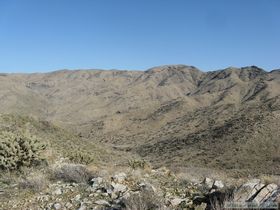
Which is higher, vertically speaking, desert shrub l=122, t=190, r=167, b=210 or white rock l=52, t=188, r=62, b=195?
desert shrub l=122, t=190, r=167, b=210

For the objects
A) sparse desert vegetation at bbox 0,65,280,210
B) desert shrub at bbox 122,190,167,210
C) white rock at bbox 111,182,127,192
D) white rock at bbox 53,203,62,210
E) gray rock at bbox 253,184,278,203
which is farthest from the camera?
white rock at bbox 111,182,127,192

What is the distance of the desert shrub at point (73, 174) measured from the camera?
35.8ft

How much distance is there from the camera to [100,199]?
9109mm

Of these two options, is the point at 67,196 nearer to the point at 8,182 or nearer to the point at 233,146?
the point at 8,182

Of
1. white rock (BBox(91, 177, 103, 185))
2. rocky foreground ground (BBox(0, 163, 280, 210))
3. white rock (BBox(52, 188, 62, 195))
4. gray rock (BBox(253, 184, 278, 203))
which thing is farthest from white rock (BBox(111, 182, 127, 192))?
gray rock (BBox(253, 184, 278, 203))

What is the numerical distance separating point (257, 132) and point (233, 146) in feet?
18.9

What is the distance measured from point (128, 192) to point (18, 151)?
6257 millimetres

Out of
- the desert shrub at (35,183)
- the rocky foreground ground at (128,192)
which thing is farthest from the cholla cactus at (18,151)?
the desert shrub at (35,183)

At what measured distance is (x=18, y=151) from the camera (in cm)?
1398

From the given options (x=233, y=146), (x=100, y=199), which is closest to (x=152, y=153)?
(x=233, y=146)

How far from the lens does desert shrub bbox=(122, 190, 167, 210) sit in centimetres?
761

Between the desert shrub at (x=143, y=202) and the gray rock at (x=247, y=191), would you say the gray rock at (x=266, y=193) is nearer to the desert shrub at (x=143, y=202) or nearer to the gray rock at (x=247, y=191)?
the gray rock at (x=247, y=191)

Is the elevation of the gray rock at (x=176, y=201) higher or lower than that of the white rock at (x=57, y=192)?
higher

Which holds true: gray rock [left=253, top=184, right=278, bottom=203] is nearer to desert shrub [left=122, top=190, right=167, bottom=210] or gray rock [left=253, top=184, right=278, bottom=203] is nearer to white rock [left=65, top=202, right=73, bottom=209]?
desert shrub [left=122, top=190, right=167, bottom=210]
